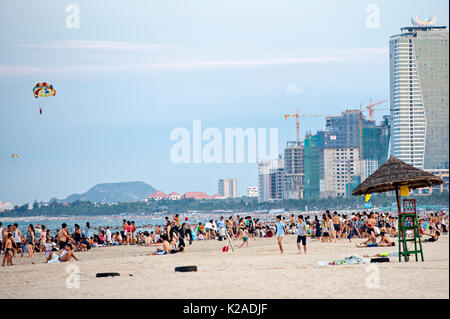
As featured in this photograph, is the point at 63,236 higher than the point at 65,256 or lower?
higher

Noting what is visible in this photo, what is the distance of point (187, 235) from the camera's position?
3234cm

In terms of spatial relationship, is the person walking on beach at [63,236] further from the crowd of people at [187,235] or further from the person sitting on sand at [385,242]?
the person sitting on sand at [385,242]

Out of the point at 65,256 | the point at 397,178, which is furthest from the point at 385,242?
the point at 65,256

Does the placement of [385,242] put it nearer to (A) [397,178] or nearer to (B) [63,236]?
(A) [397,178]

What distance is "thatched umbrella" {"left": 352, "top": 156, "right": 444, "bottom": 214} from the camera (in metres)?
15.7

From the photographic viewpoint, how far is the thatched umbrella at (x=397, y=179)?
51.4ft

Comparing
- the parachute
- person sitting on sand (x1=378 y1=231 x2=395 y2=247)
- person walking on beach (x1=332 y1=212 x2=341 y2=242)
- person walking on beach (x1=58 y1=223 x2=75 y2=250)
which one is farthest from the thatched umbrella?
the parachute

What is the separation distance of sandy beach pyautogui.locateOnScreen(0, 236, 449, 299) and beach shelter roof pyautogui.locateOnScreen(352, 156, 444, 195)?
1803 millimetres

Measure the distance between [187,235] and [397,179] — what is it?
1777 cm

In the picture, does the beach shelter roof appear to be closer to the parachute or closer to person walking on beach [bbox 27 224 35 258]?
person walking on beach [bbox 27 224 35 258]
